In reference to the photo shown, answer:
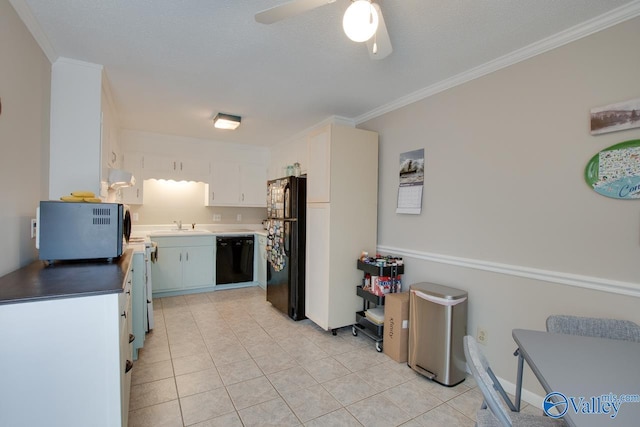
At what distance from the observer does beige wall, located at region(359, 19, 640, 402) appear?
165 cm

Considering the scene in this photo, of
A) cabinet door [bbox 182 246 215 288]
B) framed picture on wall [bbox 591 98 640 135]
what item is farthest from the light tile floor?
framed picture on wall [bbox 591 98 640 135]

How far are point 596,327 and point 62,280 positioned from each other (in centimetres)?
259

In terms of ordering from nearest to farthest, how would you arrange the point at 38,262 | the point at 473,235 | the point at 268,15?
the point at 268,15, the point at 38,262, the point at 473,235

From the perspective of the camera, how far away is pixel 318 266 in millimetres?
3107

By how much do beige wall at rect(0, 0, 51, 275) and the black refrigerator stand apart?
81.1 inches

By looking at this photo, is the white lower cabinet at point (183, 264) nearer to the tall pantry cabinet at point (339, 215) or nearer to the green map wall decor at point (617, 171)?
the tall pantry cabinet at point (339, 215)

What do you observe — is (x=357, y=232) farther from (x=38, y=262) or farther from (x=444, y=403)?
(x=38, y=262)

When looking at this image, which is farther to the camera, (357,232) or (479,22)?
(357,232)

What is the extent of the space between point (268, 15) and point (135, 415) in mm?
2333

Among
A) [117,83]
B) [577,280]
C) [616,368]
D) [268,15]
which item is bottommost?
[616,368]

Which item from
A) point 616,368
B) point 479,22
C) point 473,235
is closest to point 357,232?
point 473,235

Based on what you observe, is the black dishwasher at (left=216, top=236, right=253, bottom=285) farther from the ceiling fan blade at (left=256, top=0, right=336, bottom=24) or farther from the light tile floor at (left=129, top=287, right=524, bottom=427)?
the ceiling fan blade at (left=256, top=0, right=336, bottom=24)

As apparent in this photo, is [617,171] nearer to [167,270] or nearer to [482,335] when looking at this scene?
[482,335]

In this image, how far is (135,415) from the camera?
5.89ft
